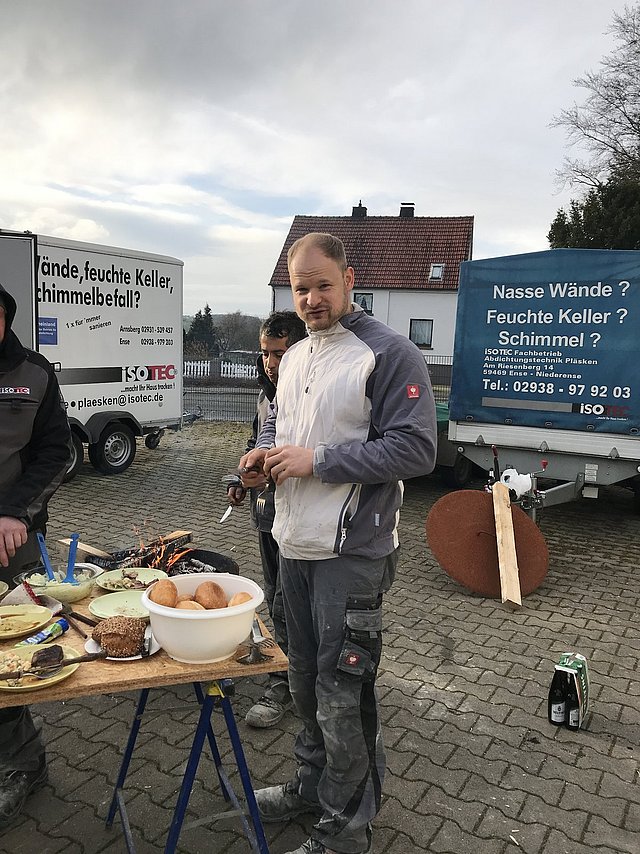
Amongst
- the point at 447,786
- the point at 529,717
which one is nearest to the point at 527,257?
the point at 529,717

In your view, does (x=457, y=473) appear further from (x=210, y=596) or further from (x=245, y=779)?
(x=210, y=596)

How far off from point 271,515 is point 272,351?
84 centimetres

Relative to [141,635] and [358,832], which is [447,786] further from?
[141,635]

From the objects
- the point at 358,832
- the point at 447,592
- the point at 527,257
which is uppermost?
the point at 527,257

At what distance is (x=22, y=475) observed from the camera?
10.0 ft

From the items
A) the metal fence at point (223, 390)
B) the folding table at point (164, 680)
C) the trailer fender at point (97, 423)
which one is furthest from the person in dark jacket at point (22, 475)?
the metal fence at point (223, 390)

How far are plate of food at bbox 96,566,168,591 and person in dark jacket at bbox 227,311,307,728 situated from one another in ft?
2.11

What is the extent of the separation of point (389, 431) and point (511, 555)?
3.69 m

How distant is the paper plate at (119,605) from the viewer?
245cm

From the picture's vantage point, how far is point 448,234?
33562mm

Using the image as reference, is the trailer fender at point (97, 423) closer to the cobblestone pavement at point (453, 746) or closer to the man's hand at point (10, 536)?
the cobblestone pavement at point (453, 746)

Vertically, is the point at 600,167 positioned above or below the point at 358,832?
above

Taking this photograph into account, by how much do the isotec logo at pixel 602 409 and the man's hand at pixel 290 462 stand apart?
5.38m

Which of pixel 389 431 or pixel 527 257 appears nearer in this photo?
pixel 389 431
